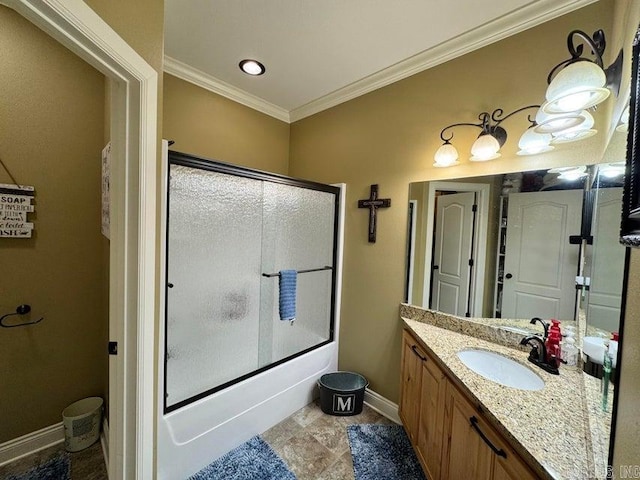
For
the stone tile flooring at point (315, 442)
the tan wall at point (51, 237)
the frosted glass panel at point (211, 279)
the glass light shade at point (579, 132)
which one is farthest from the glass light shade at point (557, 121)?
the tan wall at point (51, 237)

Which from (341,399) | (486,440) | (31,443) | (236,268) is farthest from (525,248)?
(31,443)

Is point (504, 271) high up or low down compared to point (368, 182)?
down

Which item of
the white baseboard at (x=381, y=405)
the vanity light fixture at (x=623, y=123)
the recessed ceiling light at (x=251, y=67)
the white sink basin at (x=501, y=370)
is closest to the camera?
the vanity light fixture at (x=623, y=123)

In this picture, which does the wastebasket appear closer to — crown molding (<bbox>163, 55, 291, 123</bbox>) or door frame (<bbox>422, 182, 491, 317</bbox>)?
door frame (<bbox>422, 182, 491, 317</bbox>)

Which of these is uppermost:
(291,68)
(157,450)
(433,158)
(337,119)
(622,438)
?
(291,68)

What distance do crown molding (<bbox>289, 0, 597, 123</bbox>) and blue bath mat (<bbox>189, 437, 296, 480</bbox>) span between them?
2.76m

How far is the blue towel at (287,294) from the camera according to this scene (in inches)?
77.2

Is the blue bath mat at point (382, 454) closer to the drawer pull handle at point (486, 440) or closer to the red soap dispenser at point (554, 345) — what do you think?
the drawer pull handle at point (486, 440)

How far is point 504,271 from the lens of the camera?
158 cm

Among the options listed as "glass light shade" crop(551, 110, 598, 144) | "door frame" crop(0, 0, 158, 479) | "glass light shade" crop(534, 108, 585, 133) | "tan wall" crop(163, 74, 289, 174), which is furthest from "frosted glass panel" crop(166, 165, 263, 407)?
"glass light shade" crop(551, 110, 598, 144)

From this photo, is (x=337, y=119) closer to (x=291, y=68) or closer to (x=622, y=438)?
(x=291, y=68)

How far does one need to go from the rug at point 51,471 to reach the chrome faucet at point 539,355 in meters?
2.57

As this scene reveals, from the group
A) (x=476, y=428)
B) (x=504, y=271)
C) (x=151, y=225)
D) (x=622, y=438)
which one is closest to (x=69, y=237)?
(x=151, y=225)

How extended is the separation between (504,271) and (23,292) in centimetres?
285
